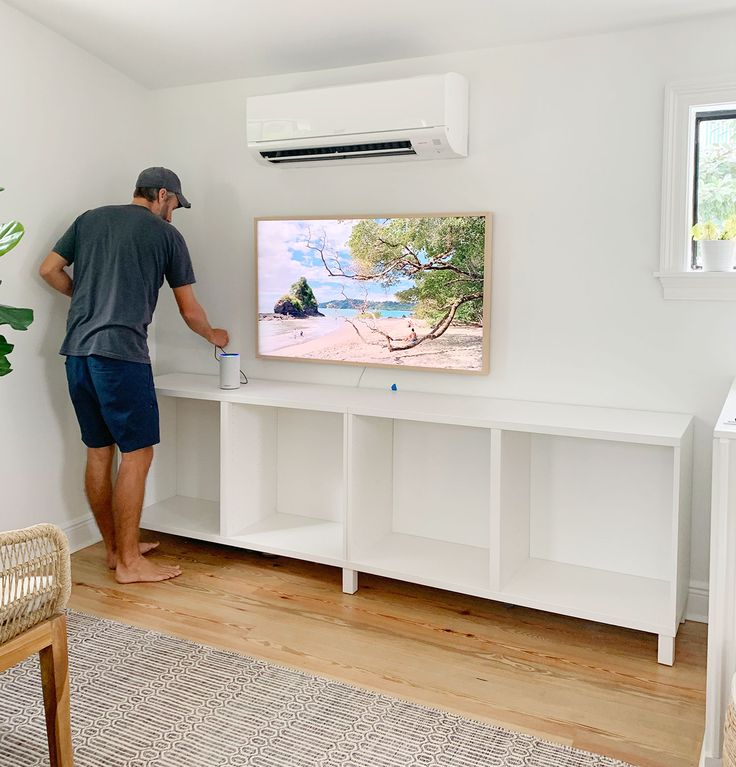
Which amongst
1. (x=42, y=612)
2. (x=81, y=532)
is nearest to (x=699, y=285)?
(x=42, y=612)

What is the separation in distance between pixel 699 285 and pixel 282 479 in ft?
6.47

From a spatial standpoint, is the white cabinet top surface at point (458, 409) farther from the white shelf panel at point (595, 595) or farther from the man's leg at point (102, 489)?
the white shelf panel at point (595, 595)

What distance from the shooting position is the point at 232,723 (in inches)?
85.0

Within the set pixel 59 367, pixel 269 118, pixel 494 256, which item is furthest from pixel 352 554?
pixel 269 118

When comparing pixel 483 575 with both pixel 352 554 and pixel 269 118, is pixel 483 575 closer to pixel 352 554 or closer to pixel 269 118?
pixel 352 554

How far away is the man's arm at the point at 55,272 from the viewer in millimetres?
3143

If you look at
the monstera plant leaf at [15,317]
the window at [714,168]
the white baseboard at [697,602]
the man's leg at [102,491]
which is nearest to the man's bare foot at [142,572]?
the man's leg at [102,491]

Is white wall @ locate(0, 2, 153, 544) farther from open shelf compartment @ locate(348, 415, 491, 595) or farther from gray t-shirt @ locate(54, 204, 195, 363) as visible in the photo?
open shelf compartment @ locate(348, 415, 491, 595)

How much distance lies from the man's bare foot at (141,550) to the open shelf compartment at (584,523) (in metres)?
1.60

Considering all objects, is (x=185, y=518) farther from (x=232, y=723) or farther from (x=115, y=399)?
(x=232, y=723)

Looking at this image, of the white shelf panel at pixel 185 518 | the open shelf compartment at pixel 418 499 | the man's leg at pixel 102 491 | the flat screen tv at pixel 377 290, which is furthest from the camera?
the white shelf panel at pixel 185 518

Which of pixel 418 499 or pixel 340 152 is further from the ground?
pixel 340 152

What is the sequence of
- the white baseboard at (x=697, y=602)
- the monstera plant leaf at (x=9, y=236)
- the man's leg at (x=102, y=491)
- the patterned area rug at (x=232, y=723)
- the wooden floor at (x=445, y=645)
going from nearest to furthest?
the patterned area rug at (x=232, y=723)
the wooden floor at (x=445, y=645)
the monstera plant leaf at (x=9, y=236)
the white baseboard at (x=697, y=602)
the man's leg at (x=102, y=491)

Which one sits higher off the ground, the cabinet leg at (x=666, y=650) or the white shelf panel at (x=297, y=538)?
the white shelf panel at (x=297, y=538)
